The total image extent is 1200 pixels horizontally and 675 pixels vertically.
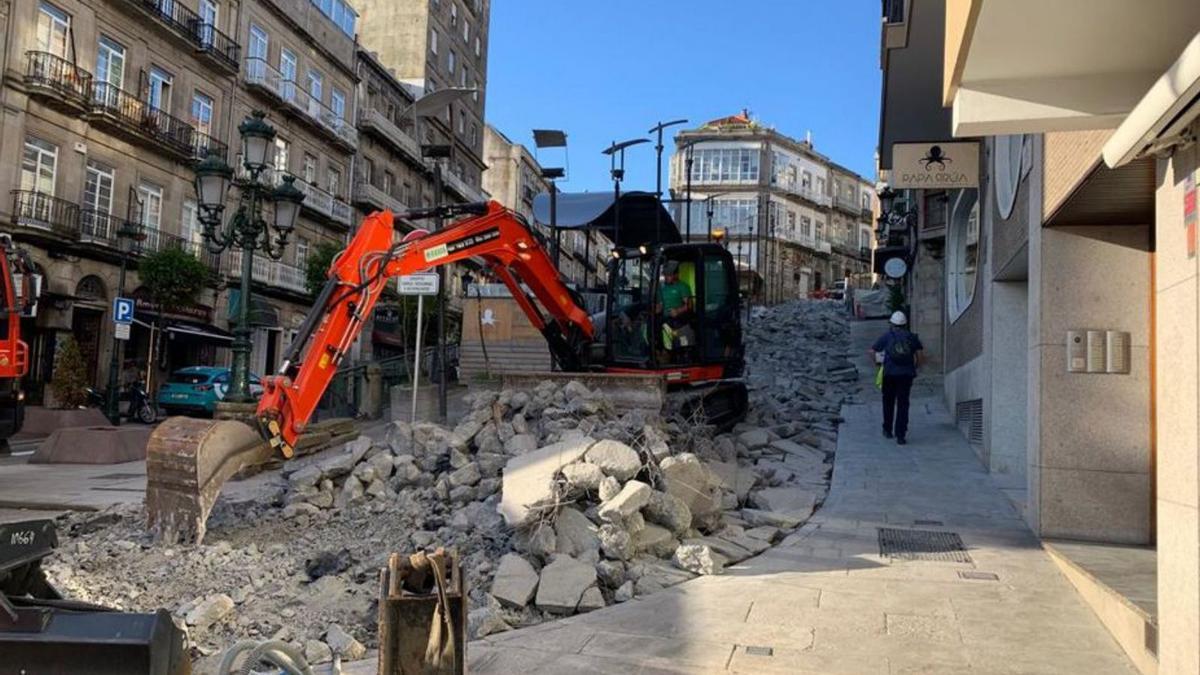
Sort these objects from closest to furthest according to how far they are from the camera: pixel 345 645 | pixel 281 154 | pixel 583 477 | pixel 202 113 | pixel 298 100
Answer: pixel 345 645 < pixel 583 477 < pixel 202 113 < pixel 281 154 < pixel 298 100

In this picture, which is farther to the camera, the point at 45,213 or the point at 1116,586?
the point at 45,213

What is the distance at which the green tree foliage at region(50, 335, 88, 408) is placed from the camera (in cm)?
1792

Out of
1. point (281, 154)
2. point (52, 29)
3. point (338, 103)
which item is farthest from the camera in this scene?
point (338, 103)

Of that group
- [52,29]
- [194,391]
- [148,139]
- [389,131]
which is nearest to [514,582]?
[194,391]

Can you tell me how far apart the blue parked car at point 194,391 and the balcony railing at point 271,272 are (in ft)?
21.2

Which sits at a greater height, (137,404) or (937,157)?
(937,157)

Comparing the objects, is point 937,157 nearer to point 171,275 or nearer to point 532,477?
point 532,477

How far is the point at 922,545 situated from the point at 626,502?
2.55 metres

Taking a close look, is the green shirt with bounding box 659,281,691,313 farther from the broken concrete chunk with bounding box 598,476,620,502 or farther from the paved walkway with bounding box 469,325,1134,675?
the broken concrete chunk with bounding box 598,476,620,502

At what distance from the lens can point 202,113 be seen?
2775 centimetres

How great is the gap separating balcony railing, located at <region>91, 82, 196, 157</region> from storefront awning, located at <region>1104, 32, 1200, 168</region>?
2507 centimetres

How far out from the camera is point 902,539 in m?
6.95

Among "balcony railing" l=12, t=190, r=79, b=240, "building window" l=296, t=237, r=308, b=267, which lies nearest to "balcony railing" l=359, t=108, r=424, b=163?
"building window" l=296, t=237, r=308, b=267

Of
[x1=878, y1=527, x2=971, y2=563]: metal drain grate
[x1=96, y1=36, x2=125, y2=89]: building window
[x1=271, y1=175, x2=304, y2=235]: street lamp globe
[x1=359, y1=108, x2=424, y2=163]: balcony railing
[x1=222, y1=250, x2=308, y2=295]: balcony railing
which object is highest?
[x1=359, y1=108, x2=424, y2=163]: balcony railing
